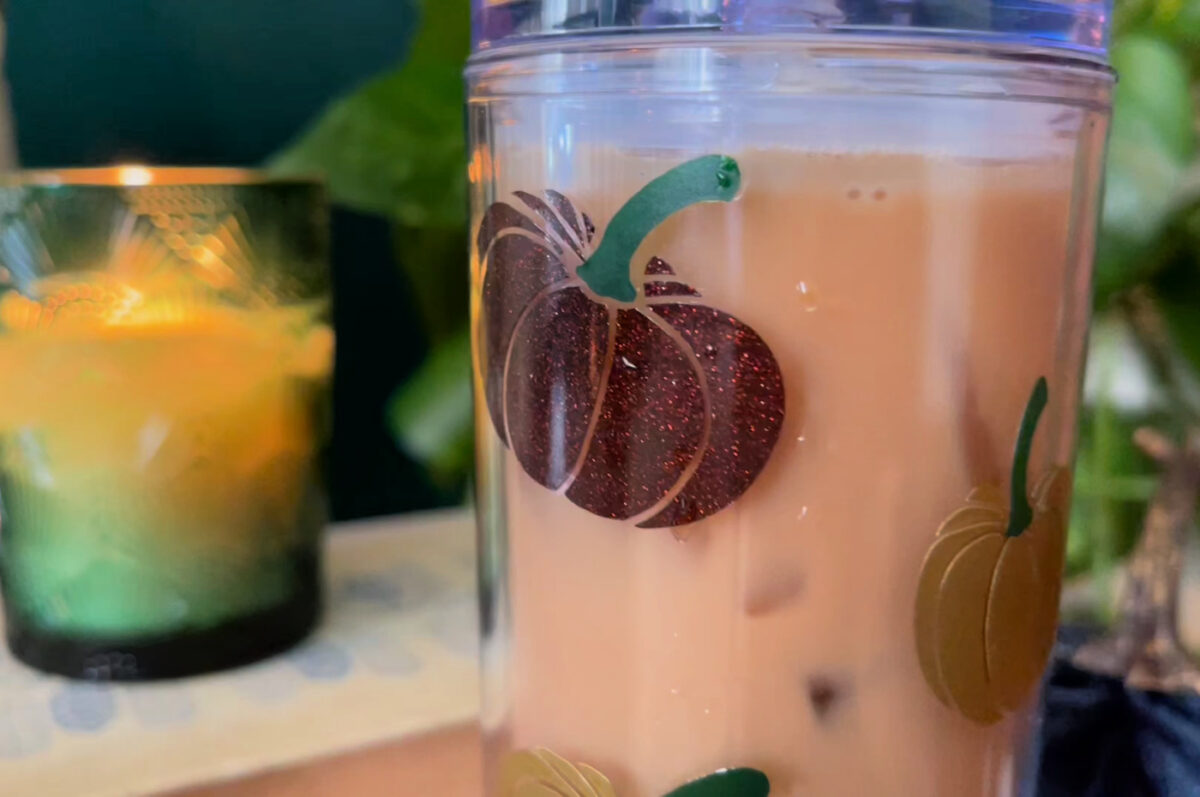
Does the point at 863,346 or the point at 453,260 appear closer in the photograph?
the point at 863,346

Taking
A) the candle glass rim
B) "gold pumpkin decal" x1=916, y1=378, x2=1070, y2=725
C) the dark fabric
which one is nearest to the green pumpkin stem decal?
"gold pumpkin decal" x1=916, y1=378, x2=1070, y2=725

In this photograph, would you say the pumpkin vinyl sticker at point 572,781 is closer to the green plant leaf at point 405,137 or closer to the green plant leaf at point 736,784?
the green plant leaf at point 736,784

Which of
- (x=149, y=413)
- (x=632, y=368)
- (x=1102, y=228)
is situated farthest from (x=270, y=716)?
(x=1102, y=228)

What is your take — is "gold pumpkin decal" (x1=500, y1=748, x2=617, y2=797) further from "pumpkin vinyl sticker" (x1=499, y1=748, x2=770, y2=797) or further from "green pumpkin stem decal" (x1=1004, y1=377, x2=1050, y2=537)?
"green pumpkin stem decal" (x1=1004, y1=377, x2=1050, y2=537)

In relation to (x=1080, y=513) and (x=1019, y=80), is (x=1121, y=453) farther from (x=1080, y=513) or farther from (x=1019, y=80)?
(x=1019, y=80)

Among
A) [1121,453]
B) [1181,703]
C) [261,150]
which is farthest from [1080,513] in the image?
[261,150]

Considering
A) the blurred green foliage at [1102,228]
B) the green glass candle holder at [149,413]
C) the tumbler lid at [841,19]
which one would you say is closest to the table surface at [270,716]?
the green glass candle holder at [149,413]
